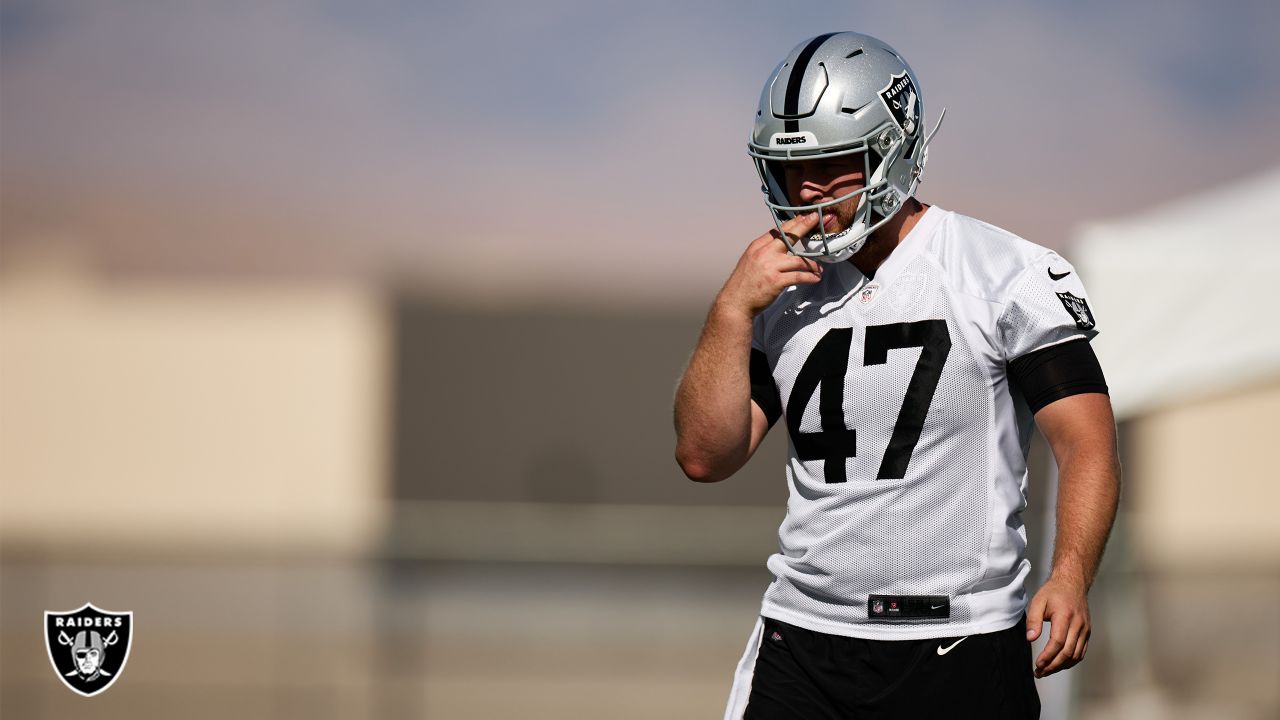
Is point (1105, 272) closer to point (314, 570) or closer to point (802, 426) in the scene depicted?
point (802, 426)

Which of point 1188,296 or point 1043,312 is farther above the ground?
point 1188,296

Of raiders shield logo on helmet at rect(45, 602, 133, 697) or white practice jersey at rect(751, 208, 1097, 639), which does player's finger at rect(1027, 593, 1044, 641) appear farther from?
raiders shield logo on helmet at rect(45, 602, 133, 697)

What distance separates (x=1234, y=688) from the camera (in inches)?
303

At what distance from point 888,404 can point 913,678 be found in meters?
0.55

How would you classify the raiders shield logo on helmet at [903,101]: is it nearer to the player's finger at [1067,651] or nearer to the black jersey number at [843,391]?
the black jersey number at [843,391]

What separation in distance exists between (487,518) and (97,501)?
6.34 meters

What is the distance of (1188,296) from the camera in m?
5.11

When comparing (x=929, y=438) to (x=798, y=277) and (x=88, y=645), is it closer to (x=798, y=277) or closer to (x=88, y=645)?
(x=798, y=277)

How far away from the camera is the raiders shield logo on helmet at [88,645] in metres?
4.81

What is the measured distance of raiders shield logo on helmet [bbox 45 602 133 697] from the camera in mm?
4809

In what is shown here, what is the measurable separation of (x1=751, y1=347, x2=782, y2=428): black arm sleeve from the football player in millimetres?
43

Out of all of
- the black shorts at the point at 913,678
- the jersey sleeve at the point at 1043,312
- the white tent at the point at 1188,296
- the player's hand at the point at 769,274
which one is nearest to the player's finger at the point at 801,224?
the player's hand at the point at 769,274

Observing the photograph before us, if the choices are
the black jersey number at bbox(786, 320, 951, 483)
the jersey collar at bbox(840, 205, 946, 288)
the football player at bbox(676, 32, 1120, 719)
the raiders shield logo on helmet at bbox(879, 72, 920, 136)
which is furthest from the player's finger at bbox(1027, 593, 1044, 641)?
the raiders shield logo on helmet at bbox(879, 72, 920, 136)

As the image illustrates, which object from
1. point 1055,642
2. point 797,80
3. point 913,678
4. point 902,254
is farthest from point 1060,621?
point 797,80
